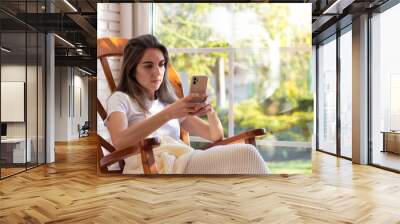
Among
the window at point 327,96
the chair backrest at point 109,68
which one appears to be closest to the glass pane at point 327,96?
the window at point 327,96

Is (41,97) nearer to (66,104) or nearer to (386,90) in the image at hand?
(386,90)

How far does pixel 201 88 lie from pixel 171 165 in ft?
3.65

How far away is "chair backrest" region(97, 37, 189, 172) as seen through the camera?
570cm

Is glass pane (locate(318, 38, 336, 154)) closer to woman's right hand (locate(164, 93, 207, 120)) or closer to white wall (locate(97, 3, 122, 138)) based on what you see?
woman's right hand (locate(164, 93, 207, 120))

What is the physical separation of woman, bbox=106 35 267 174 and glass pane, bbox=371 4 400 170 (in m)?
2.33

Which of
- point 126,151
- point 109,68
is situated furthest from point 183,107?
point 109,68

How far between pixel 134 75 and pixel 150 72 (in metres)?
0.22

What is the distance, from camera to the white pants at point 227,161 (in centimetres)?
573

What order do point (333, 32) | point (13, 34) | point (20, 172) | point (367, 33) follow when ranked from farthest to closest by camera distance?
point (333, 32) → point (367, 33) → point (20, 172) → point (13, 34)

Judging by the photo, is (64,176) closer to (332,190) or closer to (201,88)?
(201,88)

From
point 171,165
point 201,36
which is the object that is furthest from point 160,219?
point 201,36

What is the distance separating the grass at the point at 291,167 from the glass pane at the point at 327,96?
3578mm

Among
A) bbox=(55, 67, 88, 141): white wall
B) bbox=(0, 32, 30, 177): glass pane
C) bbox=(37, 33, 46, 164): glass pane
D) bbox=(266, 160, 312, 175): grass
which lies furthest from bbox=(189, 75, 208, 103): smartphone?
bbox=(55, 67, 88, 141): white wall

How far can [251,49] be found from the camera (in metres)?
5.89
